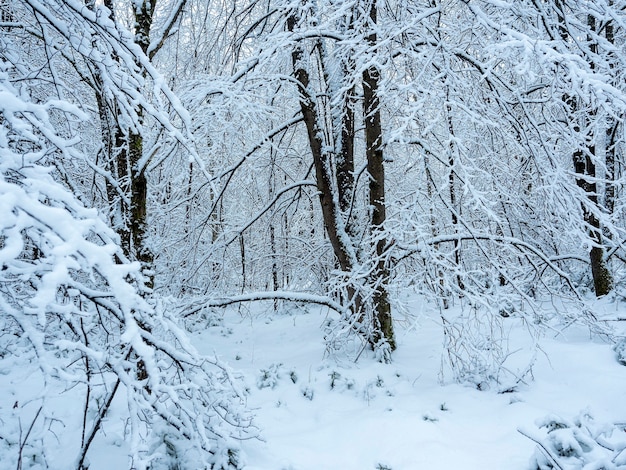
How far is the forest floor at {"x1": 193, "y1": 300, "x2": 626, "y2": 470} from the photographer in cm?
324

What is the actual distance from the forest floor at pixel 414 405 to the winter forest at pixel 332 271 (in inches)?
1.1

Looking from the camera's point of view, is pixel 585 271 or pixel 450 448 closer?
pixel 450 448

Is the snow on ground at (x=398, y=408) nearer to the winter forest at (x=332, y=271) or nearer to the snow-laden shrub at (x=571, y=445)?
the winter forest at (x=332, y=271)

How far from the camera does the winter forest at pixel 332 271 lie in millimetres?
1964

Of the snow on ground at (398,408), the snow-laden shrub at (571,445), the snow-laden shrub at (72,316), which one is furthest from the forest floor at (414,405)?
the snow-laden shrub at (72,316)

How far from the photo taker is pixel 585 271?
29.0 ft

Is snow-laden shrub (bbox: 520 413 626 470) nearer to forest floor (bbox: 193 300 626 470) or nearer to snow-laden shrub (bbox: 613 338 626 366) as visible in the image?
forest floor (bbox: 193 300 626 470)

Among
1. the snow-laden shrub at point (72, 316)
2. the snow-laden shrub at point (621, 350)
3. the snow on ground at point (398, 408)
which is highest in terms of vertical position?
the snow-laden shrub at point (72, 316)

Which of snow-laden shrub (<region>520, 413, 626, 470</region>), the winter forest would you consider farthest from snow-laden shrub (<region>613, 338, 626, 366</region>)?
snow-laden shrub (<region>520, 413, 626, 470</region>)

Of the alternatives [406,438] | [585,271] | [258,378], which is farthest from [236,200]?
[585,271]

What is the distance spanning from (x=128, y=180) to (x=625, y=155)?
28.1 ft

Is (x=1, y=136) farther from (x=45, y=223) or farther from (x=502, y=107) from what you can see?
(x=502, y=107)

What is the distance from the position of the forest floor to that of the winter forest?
0.09 feet

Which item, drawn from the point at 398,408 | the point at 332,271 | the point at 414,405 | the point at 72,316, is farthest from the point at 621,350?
the point at 72,316
